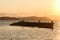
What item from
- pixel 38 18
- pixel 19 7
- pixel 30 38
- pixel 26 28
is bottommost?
pixel 30 38

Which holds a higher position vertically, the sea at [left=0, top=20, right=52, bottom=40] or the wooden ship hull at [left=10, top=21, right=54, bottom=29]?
the wooden ship hull at [left=10, top=21, right=54, bottom=29]

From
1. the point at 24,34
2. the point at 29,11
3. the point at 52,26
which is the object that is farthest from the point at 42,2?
the point at 24,34

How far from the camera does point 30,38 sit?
55.1 inches

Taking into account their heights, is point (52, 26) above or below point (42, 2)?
below

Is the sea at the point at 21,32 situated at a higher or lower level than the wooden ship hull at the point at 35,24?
lower

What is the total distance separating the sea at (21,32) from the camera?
4.54 feet

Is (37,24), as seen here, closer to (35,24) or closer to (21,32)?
(35,24)

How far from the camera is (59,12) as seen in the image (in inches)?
55.0

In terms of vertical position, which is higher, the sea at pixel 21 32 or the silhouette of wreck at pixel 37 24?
the silhouette of wreck at pixel 37 24

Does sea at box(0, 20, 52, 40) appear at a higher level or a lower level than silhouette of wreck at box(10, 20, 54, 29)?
lower

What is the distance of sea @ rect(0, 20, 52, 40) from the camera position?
138cm

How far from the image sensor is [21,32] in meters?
1.40

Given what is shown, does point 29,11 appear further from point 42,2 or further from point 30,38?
point 30,38

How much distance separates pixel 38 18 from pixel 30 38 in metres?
0.23
